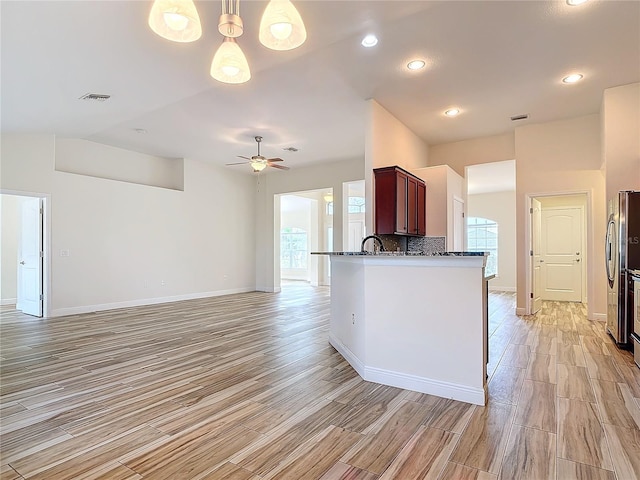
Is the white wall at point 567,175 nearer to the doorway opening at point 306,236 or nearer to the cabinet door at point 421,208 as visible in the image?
the cabinet door at point 421,208

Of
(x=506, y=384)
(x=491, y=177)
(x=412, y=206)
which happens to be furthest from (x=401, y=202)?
(x=491, y=177)

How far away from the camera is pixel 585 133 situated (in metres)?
5.59

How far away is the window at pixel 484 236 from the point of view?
982 centimetres

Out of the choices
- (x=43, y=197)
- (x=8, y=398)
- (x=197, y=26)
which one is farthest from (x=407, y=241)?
(x=43, y=197)

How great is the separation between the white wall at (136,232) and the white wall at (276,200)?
0.23 metres

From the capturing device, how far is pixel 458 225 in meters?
6.38

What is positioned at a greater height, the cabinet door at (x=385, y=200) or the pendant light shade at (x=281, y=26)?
the pendant light shade at (x=281, y=26)

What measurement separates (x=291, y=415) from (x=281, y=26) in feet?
7.79

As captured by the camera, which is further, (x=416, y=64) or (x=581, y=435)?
(x=416, y=64)

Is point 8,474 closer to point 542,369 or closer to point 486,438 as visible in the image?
point 486,438

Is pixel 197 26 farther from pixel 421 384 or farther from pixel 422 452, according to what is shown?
pixel 421 384

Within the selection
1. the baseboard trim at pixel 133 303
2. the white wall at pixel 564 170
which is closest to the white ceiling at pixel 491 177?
the white wall at pixel 564 170

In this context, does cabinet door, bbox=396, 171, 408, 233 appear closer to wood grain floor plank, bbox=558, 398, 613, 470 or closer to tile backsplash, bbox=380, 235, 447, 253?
tile backsplash, bbox=380, 235, 447, 253

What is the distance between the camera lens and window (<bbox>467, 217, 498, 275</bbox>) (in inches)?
387
